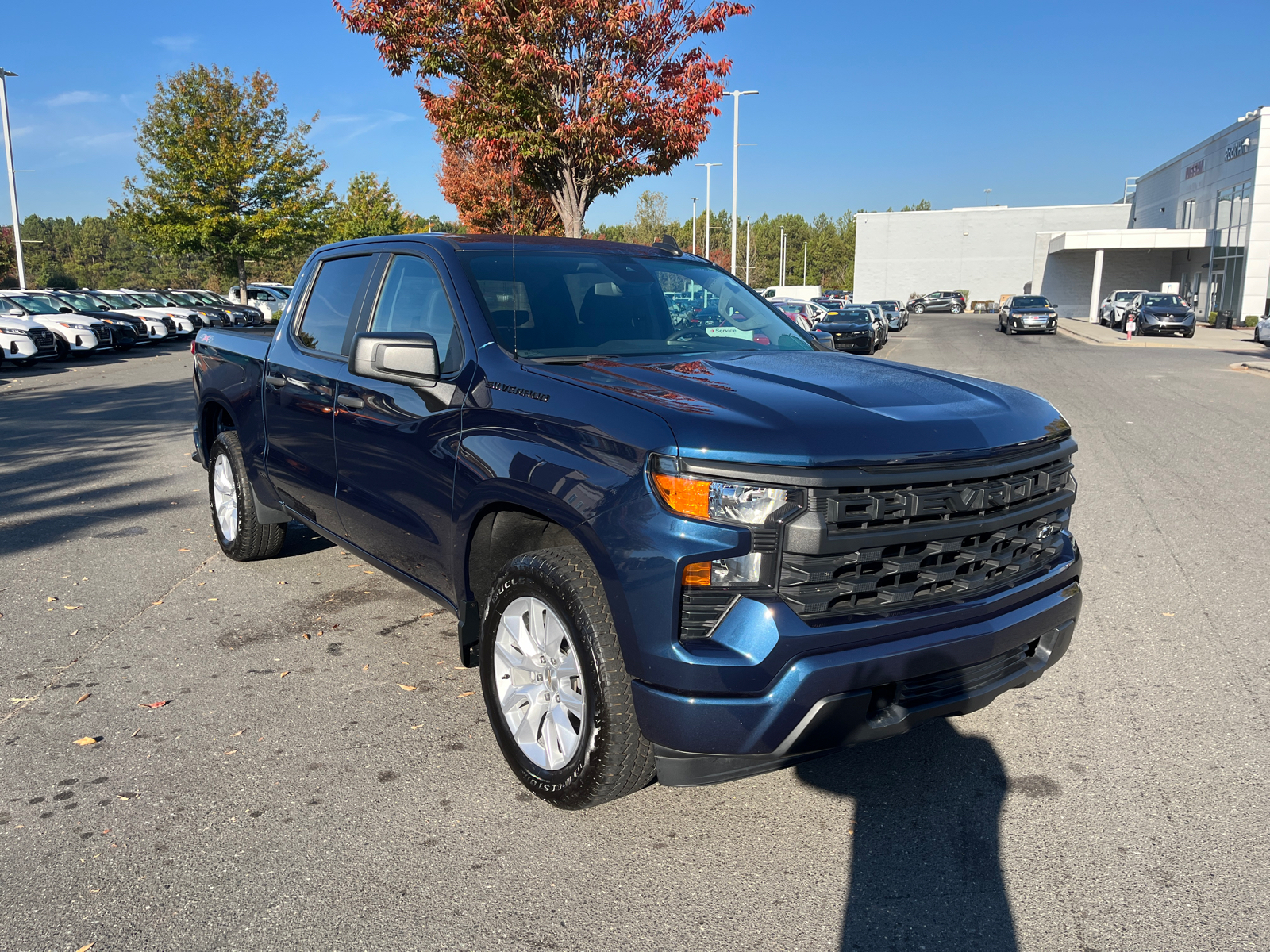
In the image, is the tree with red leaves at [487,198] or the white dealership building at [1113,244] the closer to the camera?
the tree with red leaves at [487,198]

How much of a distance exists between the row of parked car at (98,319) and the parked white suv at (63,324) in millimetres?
18

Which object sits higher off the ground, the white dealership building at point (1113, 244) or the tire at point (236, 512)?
the white dealership building at point (1113, 244)

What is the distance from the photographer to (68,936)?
257 cm

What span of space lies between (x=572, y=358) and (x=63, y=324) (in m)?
23.5

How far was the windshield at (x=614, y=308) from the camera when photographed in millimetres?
3727

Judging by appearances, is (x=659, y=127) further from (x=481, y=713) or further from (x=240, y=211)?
(x=240, y=211)

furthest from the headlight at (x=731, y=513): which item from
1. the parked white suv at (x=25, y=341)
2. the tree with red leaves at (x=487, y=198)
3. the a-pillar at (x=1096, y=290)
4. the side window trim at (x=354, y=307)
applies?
the a-pillar at (x=1096, y=290)

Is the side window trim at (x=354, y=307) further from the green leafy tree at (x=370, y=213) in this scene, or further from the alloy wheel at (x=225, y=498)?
the green leafy tree at (x=370, y=213)

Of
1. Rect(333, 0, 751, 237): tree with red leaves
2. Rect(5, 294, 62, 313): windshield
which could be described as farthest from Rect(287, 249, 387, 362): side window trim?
Rect(5, 294, 62, 313): windshield

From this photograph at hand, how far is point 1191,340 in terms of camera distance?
114ft

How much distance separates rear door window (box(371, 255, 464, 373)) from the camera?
12.1 ft

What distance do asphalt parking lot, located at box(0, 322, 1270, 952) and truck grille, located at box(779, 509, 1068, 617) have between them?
2.64ft

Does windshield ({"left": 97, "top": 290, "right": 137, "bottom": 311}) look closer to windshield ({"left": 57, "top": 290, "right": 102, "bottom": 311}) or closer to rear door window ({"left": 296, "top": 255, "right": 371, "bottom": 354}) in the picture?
windshield ({"left": 57, "top": 290, "right": 102, "bottom": 311})

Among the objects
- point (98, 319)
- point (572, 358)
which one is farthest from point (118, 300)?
point (572, 358)
